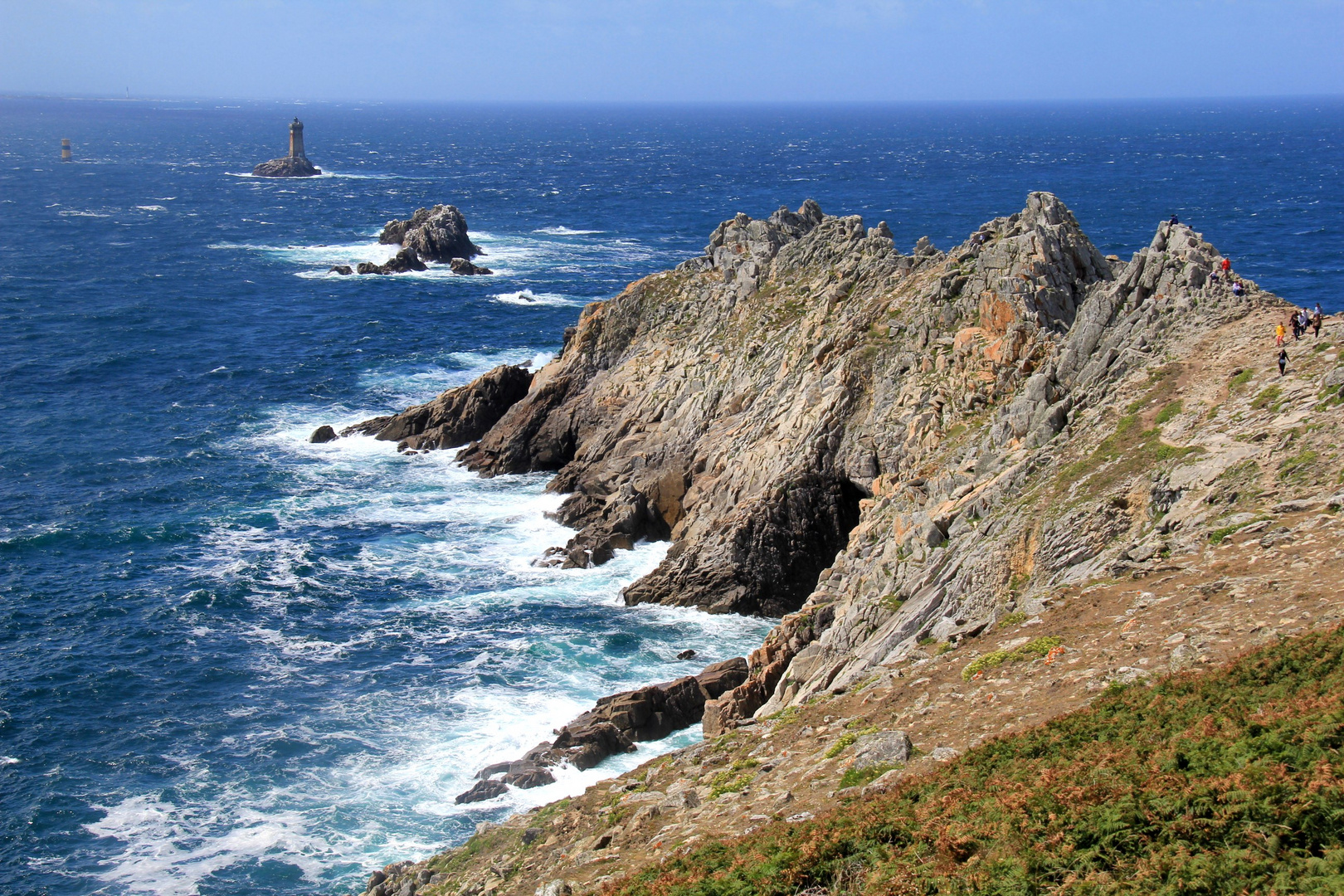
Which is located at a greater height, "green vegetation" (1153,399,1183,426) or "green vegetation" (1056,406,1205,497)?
"green vegetation" (1153,399,1183,426)

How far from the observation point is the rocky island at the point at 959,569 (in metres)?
15.3

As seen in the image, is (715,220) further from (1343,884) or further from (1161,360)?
(1343,884)

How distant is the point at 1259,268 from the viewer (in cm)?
9612

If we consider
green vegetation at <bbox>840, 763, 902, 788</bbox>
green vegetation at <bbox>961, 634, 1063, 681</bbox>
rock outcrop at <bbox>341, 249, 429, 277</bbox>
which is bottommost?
green vegetation at <bbox>840, 763, 902, 788</bbox>

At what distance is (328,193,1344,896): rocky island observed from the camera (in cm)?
1534

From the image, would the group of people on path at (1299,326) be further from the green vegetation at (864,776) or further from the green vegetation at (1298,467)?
the green vegetation at (864,776)

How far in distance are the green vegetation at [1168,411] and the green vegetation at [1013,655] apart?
1023 centimetres

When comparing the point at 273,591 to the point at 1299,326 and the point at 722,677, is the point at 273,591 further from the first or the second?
the point at 1299,326

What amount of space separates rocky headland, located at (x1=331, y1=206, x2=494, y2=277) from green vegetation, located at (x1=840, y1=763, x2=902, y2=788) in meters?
110

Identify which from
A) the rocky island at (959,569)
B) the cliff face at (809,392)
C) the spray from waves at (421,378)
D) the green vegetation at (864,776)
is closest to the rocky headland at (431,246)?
the spray from waves at (421,378)

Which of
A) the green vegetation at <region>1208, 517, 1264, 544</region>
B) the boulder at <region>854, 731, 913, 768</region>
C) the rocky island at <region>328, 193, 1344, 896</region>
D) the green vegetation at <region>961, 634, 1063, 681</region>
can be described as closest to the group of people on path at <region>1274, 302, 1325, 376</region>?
the rocky island at <region>328, 193, 1344, 896</region>

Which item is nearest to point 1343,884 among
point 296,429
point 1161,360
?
point 1161,360

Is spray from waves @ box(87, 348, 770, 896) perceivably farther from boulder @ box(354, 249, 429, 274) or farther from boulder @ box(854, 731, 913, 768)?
boulder @ box(354, 249, 429, 274)

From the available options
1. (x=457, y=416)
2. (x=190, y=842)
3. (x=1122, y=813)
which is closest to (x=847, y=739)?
(x=1122, y=813)
